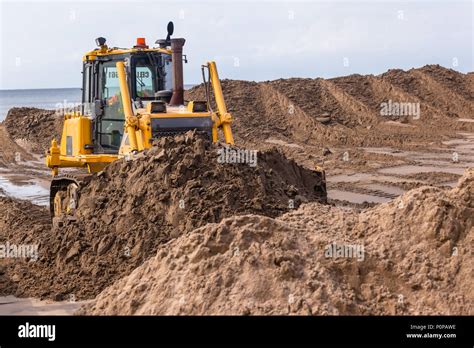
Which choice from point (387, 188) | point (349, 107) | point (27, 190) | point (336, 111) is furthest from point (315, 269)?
point (349, 107)

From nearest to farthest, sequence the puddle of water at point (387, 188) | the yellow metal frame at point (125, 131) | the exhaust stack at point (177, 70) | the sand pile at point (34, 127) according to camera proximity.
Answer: the yellow metal frame at point (125, 131), the exhaust stack at point (177, 70), the puddle of water at point (387, 188), the sand pile at point (34, 127)

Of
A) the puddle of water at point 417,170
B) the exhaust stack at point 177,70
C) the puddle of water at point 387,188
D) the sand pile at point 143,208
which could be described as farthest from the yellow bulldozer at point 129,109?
the puddle of water at point 417,170

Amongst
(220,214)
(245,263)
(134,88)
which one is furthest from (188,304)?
(134,88)

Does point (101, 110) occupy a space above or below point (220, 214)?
above

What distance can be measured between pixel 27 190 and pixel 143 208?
9.18 metres

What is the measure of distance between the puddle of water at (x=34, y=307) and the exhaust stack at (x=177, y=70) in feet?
12.1

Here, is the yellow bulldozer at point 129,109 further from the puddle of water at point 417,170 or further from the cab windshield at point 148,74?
the puddle of water at point 417,170

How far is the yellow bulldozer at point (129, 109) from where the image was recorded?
10.2 meters

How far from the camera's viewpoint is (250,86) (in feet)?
100

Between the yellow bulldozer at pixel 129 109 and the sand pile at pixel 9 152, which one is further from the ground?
the yellow bulldozer at pixel 129 109

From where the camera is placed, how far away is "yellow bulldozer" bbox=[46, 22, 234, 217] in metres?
10.2

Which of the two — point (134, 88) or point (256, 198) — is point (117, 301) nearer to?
point (256, 198)

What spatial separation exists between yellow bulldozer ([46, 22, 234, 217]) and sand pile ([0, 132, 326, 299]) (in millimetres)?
660

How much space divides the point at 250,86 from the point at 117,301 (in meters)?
25.1
